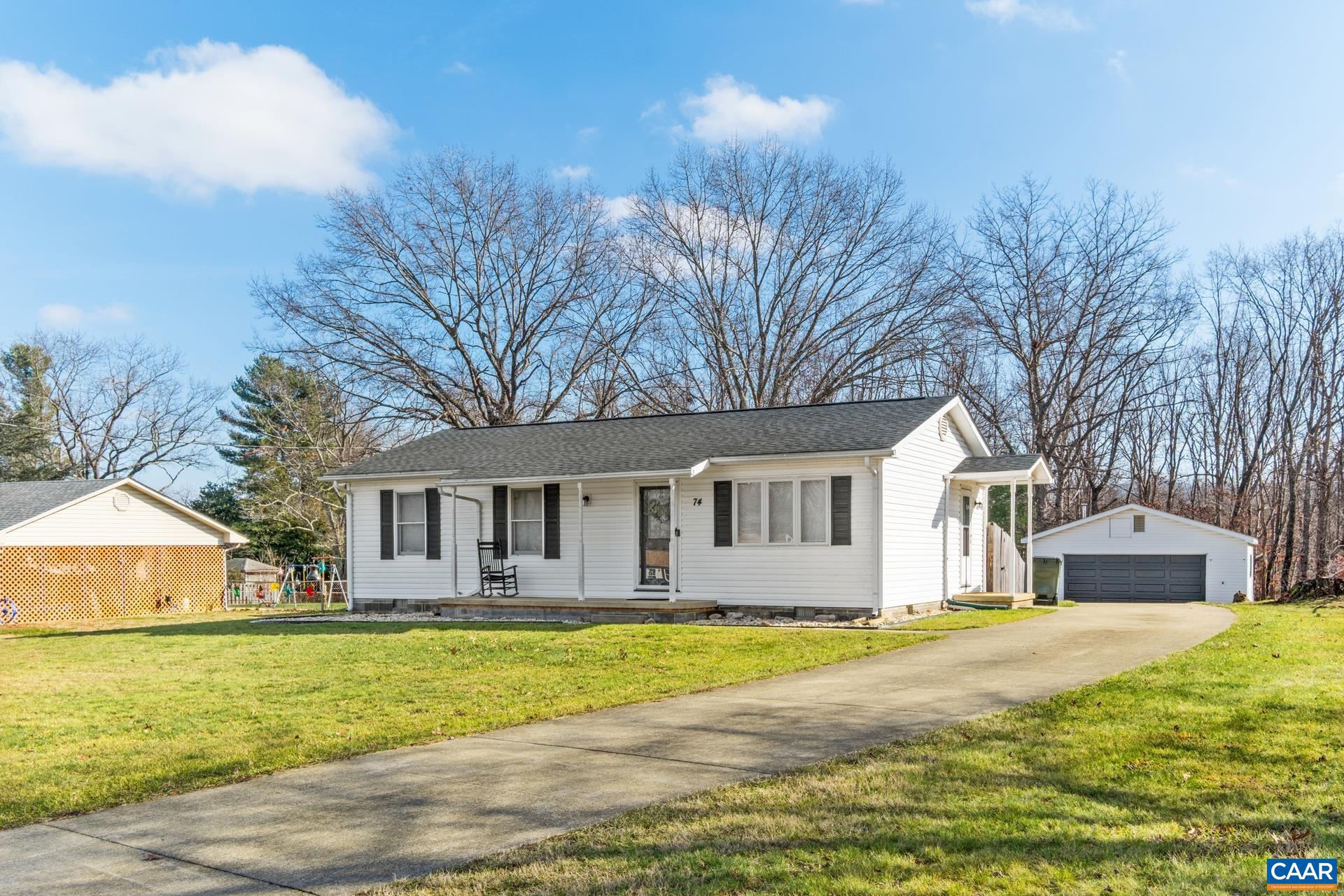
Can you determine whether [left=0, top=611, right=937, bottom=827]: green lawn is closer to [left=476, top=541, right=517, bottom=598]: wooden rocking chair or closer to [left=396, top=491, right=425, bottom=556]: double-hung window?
[left=476, top=541, right=517, bottom=598]: wooden rocking chair

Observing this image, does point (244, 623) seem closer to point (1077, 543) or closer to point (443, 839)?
point (443, 839)

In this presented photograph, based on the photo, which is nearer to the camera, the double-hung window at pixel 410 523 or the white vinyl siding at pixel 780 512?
the white vinyl siding at pixel 780 512

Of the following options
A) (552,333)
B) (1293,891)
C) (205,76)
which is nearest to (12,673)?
(205,76)

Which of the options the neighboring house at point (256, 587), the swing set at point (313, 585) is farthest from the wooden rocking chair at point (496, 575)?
the neighboring house at point (256, 587)

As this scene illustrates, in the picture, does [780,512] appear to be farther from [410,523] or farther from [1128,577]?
[1128,577]

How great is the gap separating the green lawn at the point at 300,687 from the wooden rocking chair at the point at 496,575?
6.47 feet

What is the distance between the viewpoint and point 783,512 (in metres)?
18.2

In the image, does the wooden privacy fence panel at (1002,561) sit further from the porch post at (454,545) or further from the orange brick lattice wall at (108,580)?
the orange brick lattice wall at (108,580)

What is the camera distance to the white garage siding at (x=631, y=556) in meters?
17.6

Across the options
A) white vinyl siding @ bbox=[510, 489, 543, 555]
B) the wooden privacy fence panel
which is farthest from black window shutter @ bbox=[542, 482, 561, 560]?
the wooden privacy fence panel

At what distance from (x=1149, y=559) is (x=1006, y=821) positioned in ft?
94.8

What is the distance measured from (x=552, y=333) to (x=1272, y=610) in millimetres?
22942

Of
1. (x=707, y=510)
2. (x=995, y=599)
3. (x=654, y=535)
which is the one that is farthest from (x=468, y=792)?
(x=995, y=599)

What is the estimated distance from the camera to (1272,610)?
68.9 ft
